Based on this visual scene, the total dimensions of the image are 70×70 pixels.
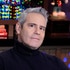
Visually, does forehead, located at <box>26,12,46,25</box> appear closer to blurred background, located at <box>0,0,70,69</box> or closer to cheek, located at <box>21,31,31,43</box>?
cheek, located at <box>21,31,31,43</box>

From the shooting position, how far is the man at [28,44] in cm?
167

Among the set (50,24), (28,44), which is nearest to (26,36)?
(28,44)

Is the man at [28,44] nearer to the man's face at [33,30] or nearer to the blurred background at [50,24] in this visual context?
the man's face at [33,30]

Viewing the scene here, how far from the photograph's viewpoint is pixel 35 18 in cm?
169

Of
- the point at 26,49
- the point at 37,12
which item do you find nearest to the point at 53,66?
the point at 26,49

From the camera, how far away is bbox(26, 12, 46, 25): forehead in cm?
169

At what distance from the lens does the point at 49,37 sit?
129 inches

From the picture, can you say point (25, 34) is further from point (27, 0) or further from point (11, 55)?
point (27, 0)

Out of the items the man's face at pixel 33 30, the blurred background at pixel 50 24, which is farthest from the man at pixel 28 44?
the blurred background at pixel 50 24

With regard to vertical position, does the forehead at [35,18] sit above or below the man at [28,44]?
above

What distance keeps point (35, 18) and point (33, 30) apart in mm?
74

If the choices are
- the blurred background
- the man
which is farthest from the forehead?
the blurred background

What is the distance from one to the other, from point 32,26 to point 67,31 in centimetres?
172

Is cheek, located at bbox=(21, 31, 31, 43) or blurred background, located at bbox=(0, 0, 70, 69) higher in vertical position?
cheek, located at bbox=(21, 31, 31, 43)
